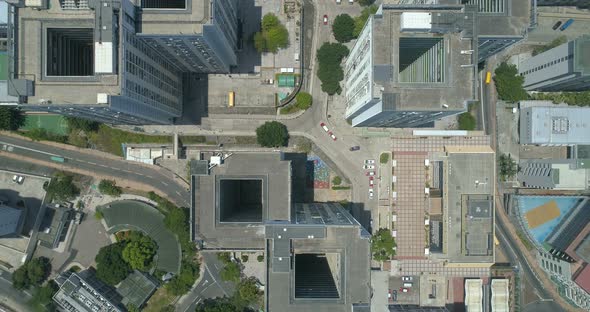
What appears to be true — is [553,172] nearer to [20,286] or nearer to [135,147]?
[135,147]

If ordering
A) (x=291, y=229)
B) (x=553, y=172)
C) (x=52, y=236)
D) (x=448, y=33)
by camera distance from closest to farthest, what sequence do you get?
(x=448, y=33)
(x=291, y=229)
(x=553, y=172)
(x=52, y=236)

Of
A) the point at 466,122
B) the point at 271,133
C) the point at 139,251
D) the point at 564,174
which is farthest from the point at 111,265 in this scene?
the point at 564,174

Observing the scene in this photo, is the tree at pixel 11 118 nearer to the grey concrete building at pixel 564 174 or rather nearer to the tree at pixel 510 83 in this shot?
the tree at pixel 510 83

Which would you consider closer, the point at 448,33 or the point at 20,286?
the point at 448,33

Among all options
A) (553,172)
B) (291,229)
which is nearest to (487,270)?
(553,172)

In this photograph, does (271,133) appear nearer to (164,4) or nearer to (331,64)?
(331,64)

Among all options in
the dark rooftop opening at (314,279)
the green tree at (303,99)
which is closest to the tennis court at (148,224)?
the dark rooftop opening at (314,279)
